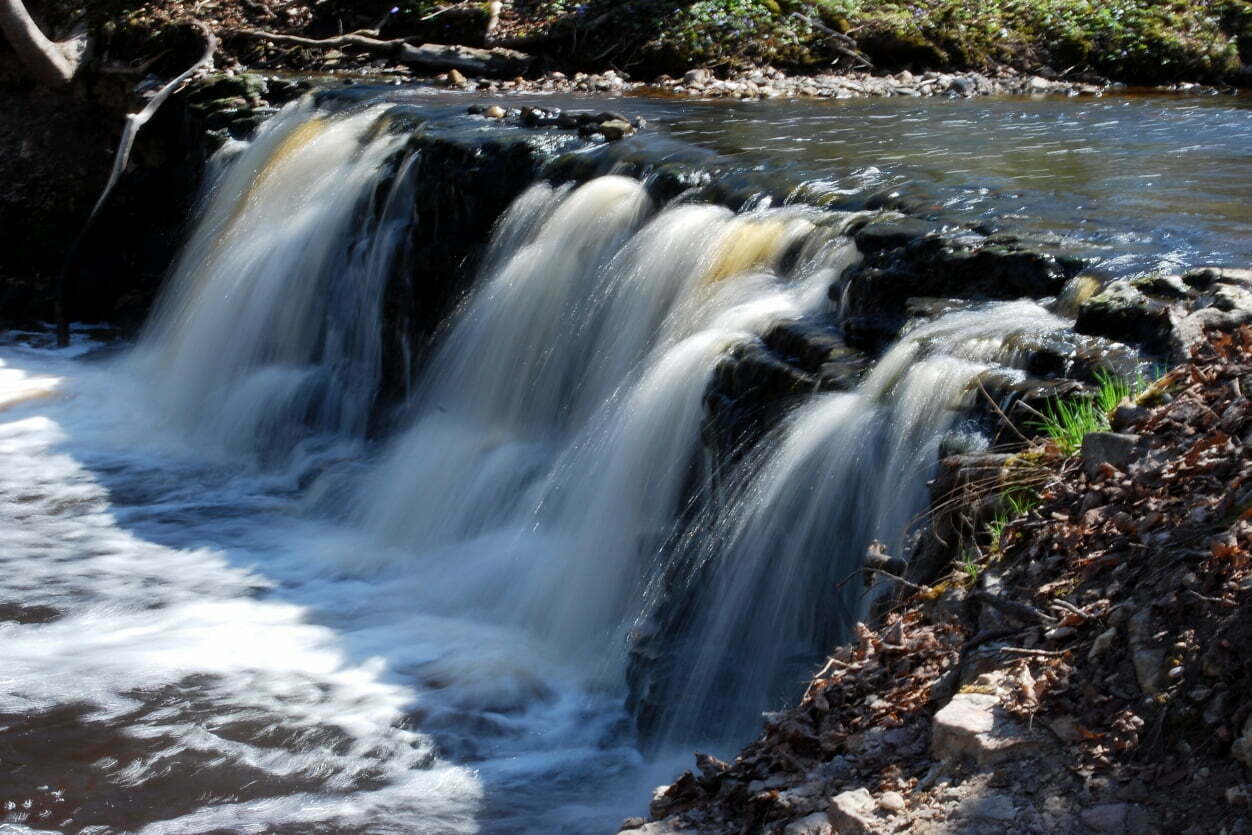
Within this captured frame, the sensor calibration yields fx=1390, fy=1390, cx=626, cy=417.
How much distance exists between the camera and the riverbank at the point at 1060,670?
10.0ft

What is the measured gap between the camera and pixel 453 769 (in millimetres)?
5293

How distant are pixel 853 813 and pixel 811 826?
0.41ft

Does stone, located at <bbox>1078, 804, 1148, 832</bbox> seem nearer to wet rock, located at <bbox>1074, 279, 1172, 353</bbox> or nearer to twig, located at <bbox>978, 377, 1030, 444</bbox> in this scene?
twig, located at <bbox>978, 377, 1030, 444</bbox>

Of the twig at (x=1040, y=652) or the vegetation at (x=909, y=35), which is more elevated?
the vegetation at (x=909, y=35)

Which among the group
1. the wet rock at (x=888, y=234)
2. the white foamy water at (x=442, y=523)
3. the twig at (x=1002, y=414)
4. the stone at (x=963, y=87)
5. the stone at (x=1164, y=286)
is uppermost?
the stone at (x=963, y=87)

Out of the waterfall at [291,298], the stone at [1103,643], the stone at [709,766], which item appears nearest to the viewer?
the stone at [1103,643]

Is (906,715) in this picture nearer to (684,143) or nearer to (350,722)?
(350,722)

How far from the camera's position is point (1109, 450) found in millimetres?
4078

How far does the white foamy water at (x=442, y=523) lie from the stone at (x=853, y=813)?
1647mm

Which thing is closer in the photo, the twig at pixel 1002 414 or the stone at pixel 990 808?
the stone at pixel 990 808

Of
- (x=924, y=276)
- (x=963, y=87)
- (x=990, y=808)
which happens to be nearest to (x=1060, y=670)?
(x=990, y=808)

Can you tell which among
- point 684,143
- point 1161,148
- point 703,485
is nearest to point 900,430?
point 703,485

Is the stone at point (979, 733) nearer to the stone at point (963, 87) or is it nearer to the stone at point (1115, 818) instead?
the stone at point (1115, 818)

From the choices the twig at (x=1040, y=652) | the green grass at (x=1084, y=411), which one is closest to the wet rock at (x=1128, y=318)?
the green grass at (x=1084, y=411)
